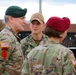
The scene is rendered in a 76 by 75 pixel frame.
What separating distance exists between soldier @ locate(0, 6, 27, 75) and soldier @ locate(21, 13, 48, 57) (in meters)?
0.80

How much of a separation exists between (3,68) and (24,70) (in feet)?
2.91

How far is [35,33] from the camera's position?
19.5 ft

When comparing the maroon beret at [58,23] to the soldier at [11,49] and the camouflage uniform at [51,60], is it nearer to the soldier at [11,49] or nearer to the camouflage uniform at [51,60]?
the camouflage uniform at [51,60]

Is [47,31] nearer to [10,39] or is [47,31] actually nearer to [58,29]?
[58,29]

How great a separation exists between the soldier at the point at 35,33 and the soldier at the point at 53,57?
6.26 feet

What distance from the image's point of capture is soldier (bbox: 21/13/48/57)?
19.2ft

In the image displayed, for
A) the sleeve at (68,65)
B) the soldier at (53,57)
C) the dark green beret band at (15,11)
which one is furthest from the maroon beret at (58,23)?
the dark green beret band at (15,11)

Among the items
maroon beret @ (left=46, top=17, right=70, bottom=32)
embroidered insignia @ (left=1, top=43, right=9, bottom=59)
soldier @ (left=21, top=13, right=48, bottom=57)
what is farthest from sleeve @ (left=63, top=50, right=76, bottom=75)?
soldier @ (left=21, top=13, right=48, bottom=57)

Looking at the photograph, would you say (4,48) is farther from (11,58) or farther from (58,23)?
(58,23)

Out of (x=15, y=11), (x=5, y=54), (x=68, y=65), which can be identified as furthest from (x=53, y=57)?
(x=15, y=11)

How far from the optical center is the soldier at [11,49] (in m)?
4.71

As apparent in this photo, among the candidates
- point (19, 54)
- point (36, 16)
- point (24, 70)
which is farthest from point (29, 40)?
point (24, 70)

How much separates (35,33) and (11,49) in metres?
1.27

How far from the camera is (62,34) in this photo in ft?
12.6
